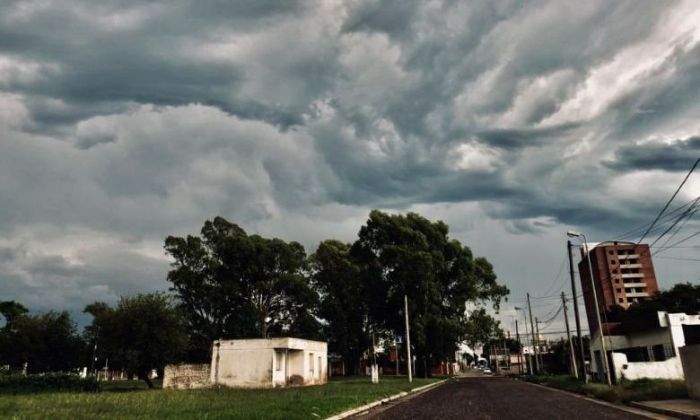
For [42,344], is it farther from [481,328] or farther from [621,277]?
[621,277]

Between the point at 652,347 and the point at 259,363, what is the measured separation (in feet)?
114

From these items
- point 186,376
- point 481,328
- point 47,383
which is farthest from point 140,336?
point 481,328

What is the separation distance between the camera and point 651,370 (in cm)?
3519

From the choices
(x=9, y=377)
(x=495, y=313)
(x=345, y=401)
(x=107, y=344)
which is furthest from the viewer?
(x=495, y=313)

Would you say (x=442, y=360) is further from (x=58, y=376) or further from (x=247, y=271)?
(x=58, y=376)

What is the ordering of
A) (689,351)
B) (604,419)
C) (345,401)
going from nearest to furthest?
(604,419), (689,351), (345,401)

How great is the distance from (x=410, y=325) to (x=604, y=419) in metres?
38.9

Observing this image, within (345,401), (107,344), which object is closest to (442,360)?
(107,344)

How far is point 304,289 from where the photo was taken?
62.5m

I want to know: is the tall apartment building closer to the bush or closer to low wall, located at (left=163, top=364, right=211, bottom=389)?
low wall, located at (left=163, top=364, right=211, bottom=389)

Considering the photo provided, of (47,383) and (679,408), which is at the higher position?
(47,383)

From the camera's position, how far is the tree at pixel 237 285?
2388 inches

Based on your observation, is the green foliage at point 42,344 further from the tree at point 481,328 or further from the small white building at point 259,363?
the tree at point 481,328

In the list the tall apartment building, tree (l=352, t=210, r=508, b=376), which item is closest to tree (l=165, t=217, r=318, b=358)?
tree (l=352, t=210, r=508, b=376)
